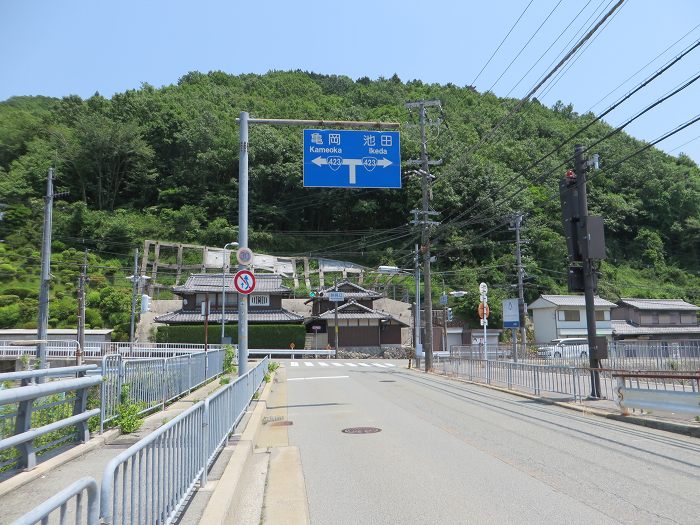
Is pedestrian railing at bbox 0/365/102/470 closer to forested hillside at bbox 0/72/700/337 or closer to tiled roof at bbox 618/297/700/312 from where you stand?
forested hillside at bbox 0/72/700/337

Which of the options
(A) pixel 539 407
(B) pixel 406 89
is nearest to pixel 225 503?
(A) pixel 539 407

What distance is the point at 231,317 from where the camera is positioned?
52062 millimetres

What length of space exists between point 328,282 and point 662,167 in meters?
54.5

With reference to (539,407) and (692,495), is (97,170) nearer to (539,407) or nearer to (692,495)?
(539,407)

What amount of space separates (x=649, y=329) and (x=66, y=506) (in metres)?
64.3

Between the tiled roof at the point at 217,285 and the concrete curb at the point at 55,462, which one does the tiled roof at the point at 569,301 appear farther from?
the concrete curb at the point at 55,462

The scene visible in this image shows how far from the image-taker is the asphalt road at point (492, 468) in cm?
564

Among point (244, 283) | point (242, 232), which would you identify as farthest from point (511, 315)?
point (244, 283)

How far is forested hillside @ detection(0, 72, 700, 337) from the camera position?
219 ft

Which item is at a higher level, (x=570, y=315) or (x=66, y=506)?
(x=570, y=315)

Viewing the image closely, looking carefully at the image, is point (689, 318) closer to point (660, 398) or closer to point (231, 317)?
point (231, 317)

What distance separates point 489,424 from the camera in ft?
37.2

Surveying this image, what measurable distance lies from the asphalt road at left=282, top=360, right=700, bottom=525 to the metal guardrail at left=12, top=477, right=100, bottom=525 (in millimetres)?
3179

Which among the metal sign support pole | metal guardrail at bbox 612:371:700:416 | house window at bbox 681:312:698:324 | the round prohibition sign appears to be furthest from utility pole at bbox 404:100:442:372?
house window at bbox 681:312:698:324
